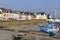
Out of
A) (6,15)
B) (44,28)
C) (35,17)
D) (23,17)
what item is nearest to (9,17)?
(6,15)

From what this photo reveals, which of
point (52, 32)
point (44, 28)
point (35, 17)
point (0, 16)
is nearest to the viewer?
point (52, 32)

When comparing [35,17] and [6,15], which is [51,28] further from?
[35,17]

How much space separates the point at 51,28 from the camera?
27812mm

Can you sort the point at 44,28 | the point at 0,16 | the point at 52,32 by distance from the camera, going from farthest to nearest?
1. the point at 0,16
2. the point at 44,28
3. the point at 52,32

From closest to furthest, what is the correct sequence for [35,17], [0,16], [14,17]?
[0,16] → [14,17] → [35,17]

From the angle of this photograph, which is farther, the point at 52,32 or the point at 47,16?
the point at 47,16

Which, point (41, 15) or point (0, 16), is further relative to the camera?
point (41, 15)

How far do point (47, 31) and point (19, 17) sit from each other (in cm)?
6254

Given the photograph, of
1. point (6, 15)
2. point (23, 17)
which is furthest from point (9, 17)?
point (23, 17)

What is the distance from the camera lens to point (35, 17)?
10425cm

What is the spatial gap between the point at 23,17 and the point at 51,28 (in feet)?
214

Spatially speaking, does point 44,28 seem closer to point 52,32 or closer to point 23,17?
point 52,32

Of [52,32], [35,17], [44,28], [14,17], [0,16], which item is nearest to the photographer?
[52,32]

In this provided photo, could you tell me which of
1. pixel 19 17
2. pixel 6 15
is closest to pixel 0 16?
pixel 6 15
